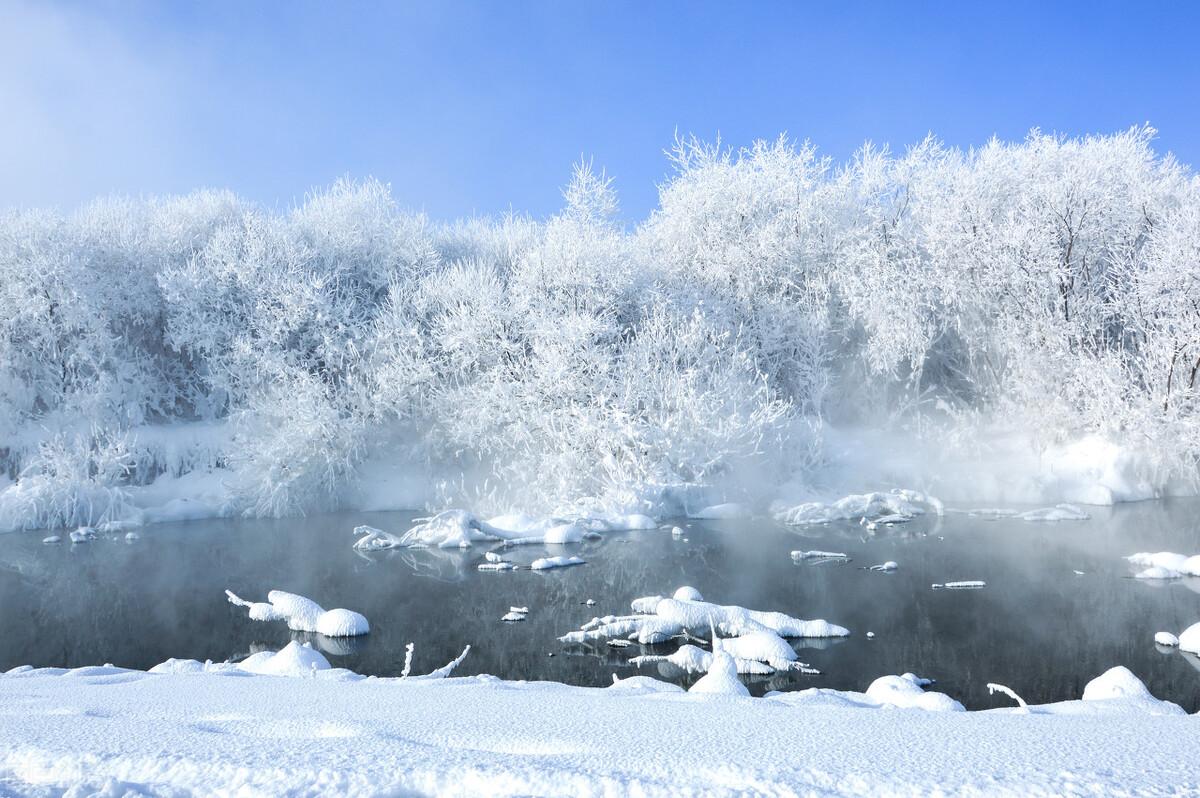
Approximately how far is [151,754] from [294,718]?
3.69 ft

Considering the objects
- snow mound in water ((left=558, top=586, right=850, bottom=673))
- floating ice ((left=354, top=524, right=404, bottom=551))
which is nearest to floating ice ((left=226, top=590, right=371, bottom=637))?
snow mound in water ((left=558, top=586, right=850, bottom=673))

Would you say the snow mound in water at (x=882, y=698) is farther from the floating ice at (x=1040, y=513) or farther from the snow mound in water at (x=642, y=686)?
the floating ice at (x=1040, y=513)

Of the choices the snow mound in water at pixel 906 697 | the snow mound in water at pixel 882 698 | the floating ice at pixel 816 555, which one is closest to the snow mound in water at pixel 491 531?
the floating ice at pixel 816 555

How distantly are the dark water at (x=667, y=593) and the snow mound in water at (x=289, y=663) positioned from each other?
45.4 inches

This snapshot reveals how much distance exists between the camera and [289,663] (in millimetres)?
8398

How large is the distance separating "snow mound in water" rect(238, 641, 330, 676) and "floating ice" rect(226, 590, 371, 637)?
249 cm

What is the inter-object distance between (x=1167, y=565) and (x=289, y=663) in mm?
14294

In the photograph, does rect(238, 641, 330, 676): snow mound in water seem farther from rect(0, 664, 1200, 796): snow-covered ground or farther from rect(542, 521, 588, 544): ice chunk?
rect(542, 521, 588, 544): ice chunk

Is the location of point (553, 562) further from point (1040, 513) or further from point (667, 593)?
point (1040, 513)

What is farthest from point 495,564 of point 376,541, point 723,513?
point 723,513

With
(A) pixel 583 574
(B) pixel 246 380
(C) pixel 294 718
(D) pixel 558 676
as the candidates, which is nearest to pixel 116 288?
(B) pixel 246 380

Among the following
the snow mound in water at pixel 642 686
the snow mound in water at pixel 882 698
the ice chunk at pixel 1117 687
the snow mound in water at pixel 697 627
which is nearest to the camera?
the snow mound in water at pixel 882 698

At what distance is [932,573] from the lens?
14547 millimetres

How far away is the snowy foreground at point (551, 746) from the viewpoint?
3420mm
